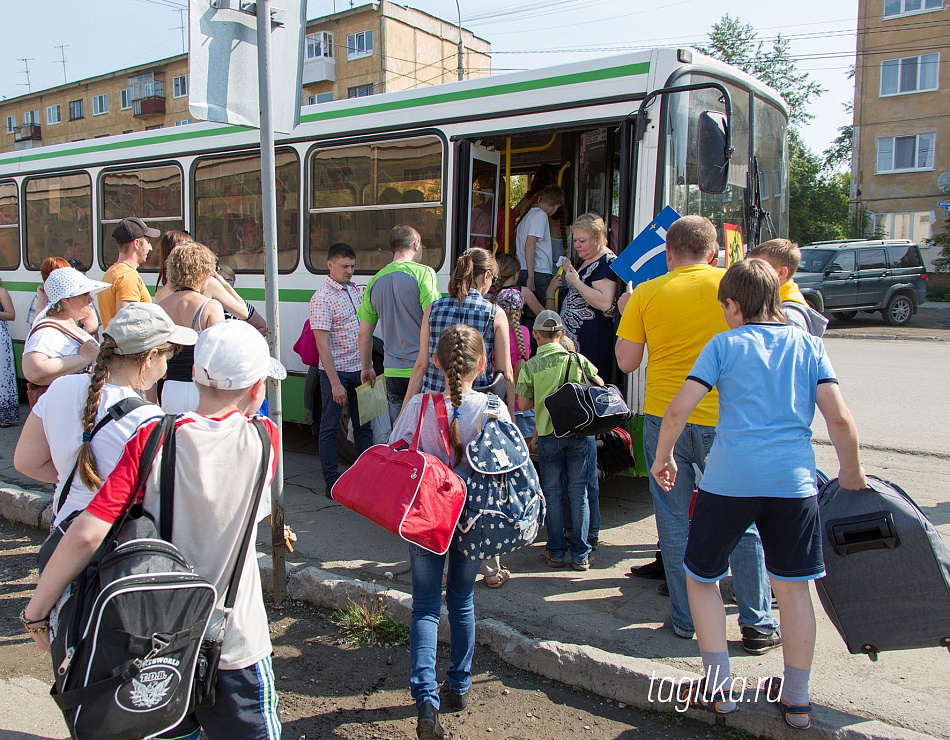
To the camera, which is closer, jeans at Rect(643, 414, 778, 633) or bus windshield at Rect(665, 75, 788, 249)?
jeans at Rect(643, 414, 778, 633)

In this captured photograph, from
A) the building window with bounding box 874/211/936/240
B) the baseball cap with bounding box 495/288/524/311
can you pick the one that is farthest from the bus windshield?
the building window with bounding box 874/211/936/240

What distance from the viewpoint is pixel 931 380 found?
1086 cm

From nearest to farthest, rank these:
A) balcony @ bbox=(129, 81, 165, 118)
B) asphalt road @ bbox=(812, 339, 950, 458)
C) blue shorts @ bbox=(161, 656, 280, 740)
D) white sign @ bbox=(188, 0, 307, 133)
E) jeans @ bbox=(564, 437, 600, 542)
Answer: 1. blue shorts @ bbox=(161, 656, 280, 740)
2. white sign @ bbox=(188, 0, 307, 133)
3. jeans @ bbox=(564, 437, 600, 542)
4. asphalt road @ bbox=(812, 339, 950, 458)
5. balcony @ bbox=(129, 81, 165, 118)

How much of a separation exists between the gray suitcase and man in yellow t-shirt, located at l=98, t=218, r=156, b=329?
4161mm

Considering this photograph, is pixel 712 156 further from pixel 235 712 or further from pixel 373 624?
pixel 235 712

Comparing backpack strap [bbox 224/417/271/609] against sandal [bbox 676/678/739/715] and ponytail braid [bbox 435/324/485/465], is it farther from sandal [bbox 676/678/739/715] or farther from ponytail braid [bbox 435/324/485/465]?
sandal [bbox 676/678/739/715]

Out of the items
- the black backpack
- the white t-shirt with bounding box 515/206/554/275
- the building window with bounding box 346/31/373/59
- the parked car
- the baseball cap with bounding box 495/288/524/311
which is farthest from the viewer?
the building window with bounding box 346/31/373/59

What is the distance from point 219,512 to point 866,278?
20.0 metres

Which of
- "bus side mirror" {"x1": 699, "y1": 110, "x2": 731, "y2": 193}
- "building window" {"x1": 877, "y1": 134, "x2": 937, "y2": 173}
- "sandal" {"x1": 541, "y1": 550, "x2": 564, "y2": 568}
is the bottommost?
Answer: "sandal" {"x1": 541, "y1": 550, "x2": 564, "y2": 568}

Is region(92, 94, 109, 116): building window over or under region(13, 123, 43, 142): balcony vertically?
over

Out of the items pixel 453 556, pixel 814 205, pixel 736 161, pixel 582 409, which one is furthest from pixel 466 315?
pixel 814 205

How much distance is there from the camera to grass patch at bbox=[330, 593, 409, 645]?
3.74 m

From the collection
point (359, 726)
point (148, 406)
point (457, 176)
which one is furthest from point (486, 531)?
point (457, 176)

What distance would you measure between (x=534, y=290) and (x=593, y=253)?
1.16 meters
